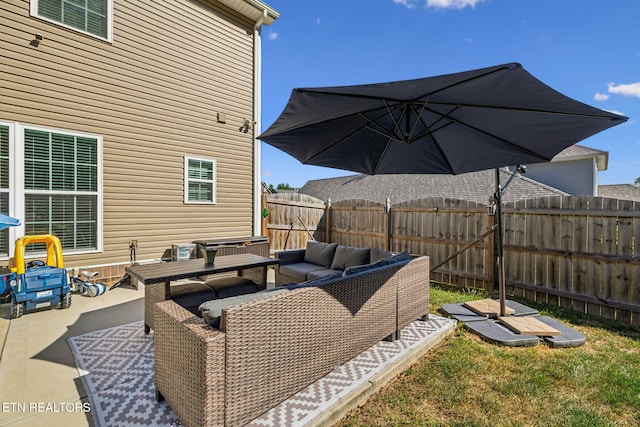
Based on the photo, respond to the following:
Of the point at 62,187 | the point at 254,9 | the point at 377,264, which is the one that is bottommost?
the point at 377,264

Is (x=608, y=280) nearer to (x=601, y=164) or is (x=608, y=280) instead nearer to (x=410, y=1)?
(x=410, y=1)

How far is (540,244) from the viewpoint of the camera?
486 cm

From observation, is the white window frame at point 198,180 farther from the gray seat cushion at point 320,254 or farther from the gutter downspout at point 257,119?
the gray seat cushion at point 320,254

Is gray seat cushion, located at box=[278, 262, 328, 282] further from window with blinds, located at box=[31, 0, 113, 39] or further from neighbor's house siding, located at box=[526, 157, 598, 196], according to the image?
neighbor's house siding, located at box=[526, 157, 598, 196]

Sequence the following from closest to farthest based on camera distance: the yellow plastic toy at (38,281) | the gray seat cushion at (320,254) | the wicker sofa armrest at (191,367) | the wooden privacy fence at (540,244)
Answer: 1. the wicker sofa armrest at (191,367)
2. the yellow plastic toy at (38,281)
3. the wooden privacy fence at (540,244)
4. the gray seat cushion at (320,254)

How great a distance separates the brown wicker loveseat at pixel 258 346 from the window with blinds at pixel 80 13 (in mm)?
5192

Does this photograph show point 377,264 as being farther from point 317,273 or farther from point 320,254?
point 320,254

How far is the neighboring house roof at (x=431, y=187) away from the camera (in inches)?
450

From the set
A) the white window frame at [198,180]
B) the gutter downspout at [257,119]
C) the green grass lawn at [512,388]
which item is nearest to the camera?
the green grass lawn at [512,388]

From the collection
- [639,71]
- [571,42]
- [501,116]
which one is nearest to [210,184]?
[501,116]

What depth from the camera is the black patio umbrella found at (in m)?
2.07

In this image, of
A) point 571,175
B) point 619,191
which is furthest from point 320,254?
point 619,191

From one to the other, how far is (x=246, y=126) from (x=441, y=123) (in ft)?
15.7

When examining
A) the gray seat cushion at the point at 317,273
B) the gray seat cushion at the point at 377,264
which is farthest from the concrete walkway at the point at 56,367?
the gray seat cushion at the point at 317,273
